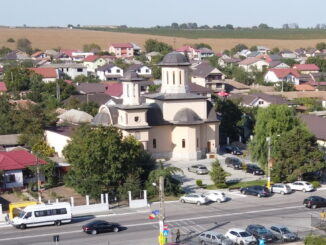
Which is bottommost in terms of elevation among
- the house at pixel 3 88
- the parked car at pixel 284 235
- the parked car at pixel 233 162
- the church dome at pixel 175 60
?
the parked car at pixel 233 162

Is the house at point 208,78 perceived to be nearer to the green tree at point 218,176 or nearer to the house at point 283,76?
the house at point 283,76

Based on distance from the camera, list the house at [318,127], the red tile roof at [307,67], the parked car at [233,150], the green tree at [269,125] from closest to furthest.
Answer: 1. the green tree at [269,125]
2. the house at [318,127]
3. the parked car at [233,150]
4. the red tile roof at [307,67]

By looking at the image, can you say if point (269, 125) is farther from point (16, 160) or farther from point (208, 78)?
point (208, 78)

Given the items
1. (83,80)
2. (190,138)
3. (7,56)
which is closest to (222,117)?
(190,138)

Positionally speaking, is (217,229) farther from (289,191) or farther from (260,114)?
(260,114)

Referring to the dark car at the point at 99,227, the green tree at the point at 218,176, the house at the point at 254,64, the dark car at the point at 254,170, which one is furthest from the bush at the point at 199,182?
the house at the point at 254,64

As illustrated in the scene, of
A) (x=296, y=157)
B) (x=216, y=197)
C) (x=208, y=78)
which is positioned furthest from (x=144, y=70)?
(x=216, y=197)
